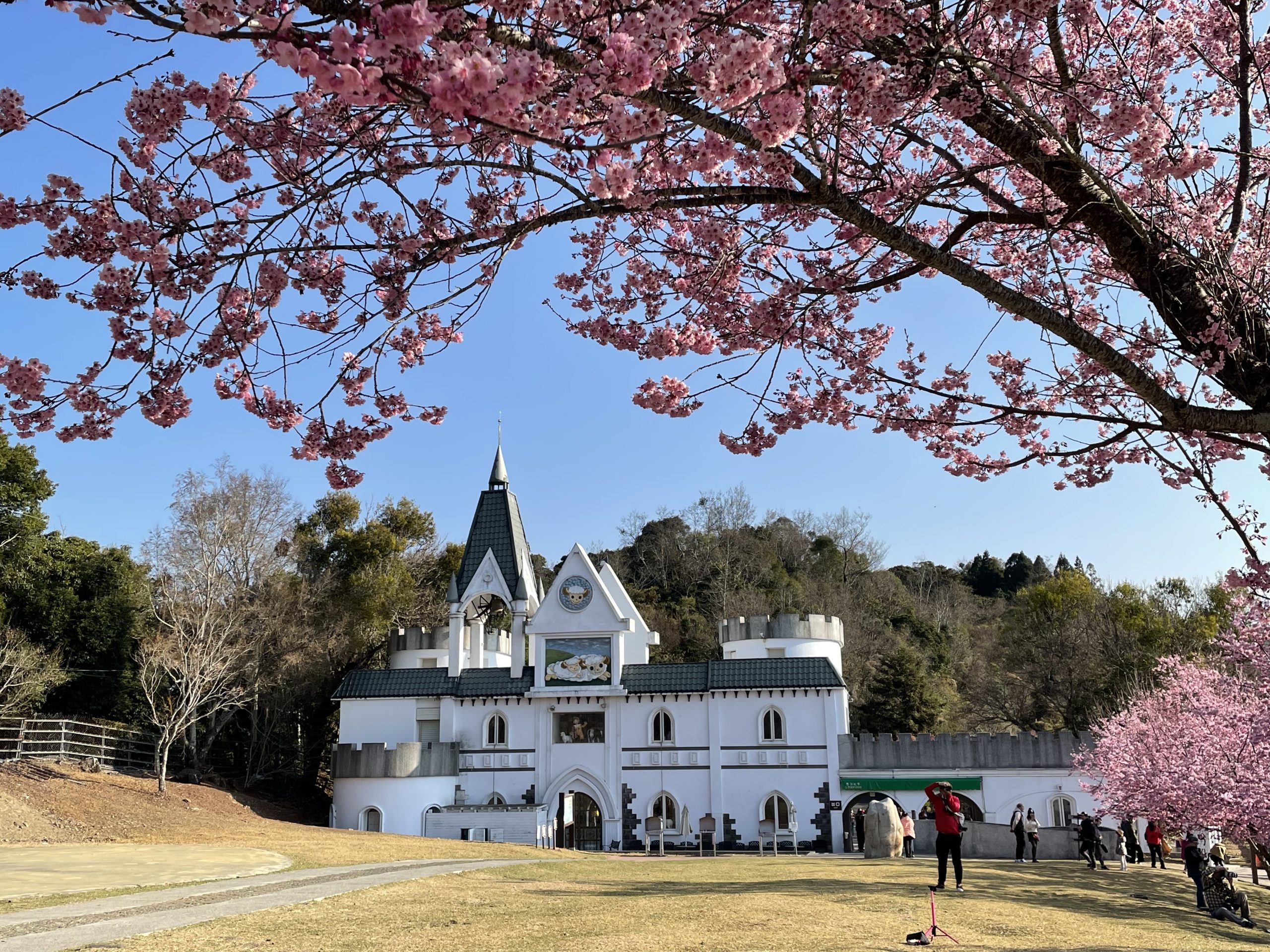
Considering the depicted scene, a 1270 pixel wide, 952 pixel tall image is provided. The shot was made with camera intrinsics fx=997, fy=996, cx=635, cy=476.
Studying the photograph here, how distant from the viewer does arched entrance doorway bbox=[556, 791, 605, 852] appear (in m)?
32.0

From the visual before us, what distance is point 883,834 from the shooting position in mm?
25094

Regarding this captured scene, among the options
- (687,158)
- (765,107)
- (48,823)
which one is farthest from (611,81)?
(48,823)

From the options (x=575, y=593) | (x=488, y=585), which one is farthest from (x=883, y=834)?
(x=488, y=585)

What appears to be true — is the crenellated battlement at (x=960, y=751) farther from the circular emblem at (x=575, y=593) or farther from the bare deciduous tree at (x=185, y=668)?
the bare deciduous tree at (x=185, y=668)

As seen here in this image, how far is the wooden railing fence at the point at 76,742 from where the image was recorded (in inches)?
1011

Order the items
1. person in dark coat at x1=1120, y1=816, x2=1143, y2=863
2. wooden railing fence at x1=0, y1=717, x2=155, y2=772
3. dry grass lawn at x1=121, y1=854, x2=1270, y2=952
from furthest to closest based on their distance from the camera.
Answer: wooden railing fence at x1=0, y1=717, x2=155, y2=772
person in dark coat at x1=1120, y1=816, x2=1143, y2=863
dry grass lawn at x1=121, y1=854, x2=1270, y2=952

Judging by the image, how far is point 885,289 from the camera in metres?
7.53

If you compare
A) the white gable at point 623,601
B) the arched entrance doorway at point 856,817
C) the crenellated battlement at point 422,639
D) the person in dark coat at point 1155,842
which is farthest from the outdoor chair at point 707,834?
the person in dark coat at point 1155,842

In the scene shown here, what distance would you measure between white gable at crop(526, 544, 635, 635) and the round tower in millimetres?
4404

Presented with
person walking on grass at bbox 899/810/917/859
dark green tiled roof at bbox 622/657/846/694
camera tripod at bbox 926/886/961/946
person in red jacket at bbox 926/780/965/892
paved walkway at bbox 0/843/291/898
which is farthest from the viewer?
dark green tiled roof at bbox 622/657/846/694

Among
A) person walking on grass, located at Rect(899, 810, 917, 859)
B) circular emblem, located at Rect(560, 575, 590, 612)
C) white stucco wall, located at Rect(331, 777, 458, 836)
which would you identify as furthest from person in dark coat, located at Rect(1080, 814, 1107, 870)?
white stucco wall, located at Rect(331, 777, 458, 836)

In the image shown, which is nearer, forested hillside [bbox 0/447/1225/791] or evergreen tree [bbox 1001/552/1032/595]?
forested hillside [bbox 0/447/1225/791]

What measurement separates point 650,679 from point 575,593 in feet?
12.8

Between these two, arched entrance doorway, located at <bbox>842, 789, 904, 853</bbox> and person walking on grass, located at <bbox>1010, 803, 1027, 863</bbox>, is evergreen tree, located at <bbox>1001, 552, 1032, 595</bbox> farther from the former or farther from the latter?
person walking on grass, located at <bbox>1010, 803, 1027, 863</bbox>
